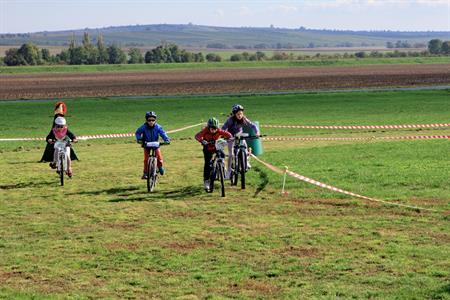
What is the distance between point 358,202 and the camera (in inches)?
691

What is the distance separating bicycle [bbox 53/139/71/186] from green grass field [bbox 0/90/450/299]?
1.34 feet

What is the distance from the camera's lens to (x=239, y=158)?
20.4 meters

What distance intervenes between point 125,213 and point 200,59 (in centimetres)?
14461

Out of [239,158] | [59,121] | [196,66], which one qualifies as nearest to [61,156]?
[59,121]

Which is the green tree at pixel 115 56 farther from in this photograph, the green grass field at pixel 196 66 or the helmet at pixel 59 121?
the helmet at pixel 59 121

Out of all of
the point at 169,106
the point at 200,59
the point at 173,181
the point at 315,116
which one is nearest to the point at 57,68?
the point at 200,59

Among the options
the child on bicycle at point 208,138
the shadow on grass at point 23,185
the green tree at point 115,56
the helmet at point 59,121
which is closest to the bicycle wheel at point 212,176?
the child on bicycle at point 208,138

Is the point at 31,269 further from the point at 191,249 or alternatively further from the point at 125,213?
the point at 125,213

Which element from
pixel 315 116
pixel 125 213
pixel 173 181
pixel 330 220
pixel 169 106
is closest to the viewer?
pixel 330 220

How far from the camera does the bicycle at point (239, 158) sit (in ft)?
66.6

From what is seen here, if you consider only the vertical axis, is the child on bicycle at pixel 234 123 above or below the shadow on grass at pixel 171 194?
above

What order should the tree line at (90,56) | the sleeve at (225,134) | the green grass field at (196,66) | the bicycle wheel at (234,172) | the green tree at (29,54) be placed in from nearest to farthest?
the sleeve at (225,134) < the bicycle wheel at (234,172) < the green grass field at (196,66) < the green tree at (29,54) < the tree line at (90,56)

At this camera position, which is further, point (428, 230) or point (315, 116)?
point (315, 116)

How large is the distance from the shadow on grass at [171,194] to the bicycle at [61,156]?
113 inches
